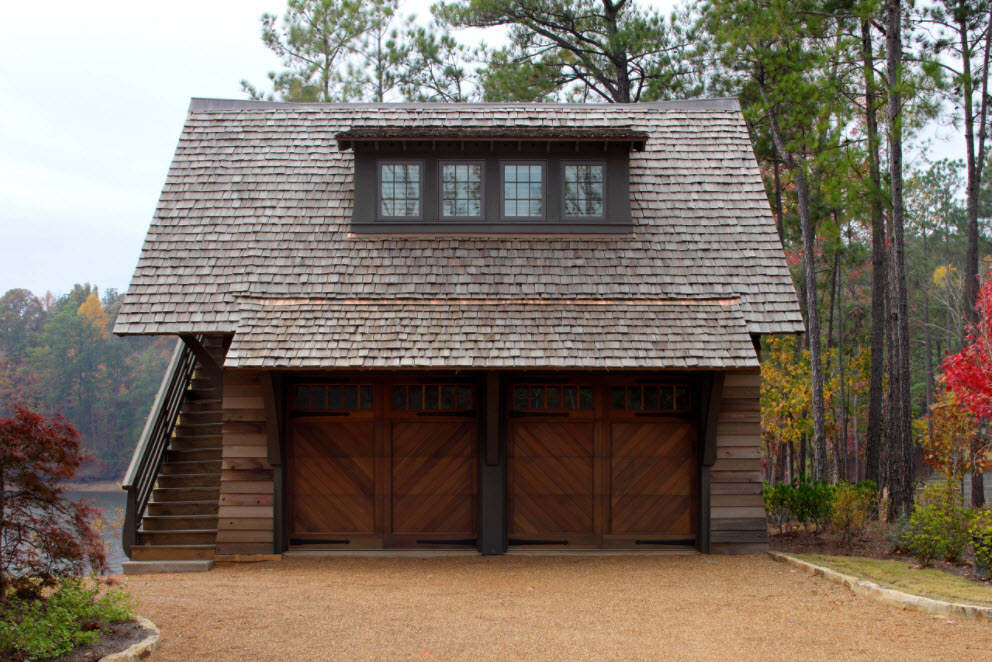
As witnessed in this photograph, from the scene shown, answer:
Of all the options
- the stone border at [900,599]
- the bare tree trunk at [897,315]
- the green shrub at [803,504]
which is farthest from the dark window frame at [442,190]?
the bare tree trunk at [897,315]

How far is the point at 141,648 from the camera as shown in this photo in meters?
5.93

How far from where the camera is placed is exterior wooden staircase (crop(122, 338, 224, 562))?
1016 cm

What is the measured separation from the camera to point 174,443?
37.7ft

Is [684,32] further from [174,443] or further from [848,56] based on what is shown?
[174,443]

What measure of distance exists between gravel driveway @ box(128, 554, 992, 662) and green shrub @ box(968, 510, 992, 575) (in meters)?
1.52

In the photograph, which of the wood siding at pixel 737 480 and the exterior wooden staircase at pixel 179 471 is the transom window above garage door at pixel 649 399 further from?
the exterior wooden staircase at pixel 179 471

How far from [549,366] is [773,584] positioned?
130 inches

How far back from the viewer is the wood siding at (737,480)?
10.3 meters

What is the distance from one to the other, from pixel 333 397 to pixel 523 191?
385 cm

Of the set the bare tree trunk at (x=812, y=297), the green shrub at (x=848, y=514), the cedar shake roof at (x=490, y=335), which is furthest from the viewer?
the bare tree trunk at (x=812, y=297)

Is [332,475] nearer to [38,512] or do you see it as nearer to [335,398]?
[335,398]

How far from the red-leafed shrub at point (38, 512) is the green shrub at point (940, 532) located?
327 inches

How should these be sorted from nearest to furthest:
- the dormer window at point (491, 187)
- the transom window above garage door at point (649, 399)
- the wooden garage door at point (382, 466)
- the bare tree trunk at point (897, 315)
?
1. the wooden garage door at point (382, 466)
2. the transom window above garage door at point (649, 399)
3. the dormer window at point (491, 187)
4. the bare tree trunk at point (897, 315)

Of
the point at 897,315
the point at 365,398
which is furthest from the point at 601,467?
the point at 897,315
